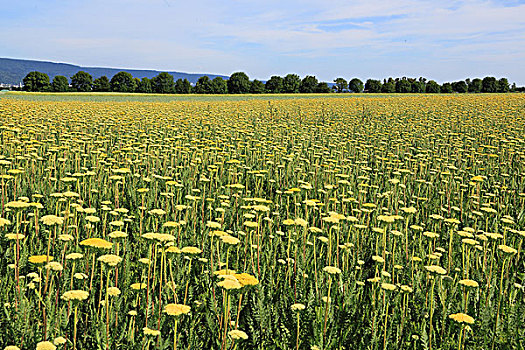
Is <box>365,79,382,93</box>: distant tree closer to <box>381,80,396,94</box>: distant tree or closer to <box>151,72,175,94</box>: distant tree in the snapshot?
<box>381,80,396,94</box>: distant tree

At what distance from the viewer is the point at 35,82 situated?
9925cm

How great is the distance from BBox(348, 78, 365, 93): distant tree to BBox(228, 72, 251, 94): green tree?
2925 cm

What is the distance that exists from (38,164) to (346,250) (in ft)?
19.0

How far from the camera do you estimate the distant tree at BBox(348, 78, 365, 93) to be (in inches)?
4251

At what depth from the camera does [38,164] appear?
23.0 ft

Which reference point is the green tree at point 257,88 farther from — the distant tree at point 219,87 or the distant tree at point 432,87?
the distant tree at point 432,87

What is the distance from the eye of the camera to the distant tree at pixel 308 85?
94.8 m

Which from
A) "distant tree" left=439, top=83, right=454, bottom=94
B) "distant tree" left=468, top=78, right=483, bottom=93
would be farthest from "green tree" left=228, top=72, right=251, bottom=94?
"distant tree" left=468, top=78, right=483, bottom=93

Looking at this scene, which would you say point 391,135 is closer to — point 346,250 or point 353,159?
point 353,159

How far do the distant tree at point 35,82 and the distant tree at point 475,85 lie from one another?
103 m

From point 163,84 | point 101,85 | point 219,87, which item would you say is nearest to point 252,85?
point 219,87

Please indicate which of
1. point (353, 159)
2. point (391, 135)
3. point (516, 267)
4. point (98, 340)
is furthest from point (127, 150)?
point (391, 135)

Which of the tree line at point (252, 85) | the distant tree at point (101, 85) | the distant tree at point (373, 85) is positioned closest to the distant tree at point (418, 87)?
the tree line at point (252, 85)

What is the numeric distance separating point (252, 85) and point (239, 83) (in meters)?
3.26
